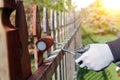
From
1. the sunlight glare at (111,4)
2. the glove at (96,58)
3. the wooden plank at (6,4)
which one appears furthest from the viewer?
the sunlight glare at (111,4)

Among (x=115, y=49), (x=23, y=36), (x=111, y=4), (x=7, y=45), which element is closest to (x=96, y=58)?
(x=115, y=49)

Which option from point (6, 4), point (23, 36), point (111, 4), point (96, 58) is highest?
point (6, 4)

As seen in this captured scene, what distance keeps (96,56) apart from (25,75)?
47 centimetres

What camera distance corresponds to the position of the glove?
2.12m

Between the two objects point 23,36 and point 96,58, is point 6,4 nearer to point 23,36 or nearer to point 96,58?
point 23,36

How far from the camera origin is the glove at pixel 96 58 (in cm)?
212

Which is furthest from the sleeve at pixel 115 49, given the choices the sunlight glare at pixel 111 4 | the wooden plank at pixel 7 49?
the sunlight glare at pixel 111 4

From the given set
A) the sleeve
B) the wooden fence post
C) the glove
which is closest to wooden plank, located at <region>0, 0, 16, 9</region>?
the wooden fence post

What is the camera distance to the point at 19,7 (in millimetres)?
1777

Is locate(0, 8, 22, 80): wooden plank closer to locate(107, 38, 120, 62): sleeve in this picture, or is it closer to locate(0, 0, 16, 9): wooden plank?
locate(0, 0, 16, 9): wooden plank

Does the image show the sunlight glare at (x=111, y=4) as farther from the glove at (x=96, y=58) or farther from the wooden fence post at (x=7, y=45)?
the wooden fence post at (x=7, y=45)

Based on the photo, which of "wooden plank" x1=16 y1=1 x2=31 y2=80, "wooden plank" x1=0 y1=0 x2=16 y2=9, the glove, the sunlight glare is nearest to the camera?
"wooden plank" x1=0 y1=0 x2=16 y2=9

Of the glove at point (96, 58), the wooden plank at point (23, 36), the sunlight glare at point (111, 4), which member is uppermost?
the wooden plank at point (23, 36)

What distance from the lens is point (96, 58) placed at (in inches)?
84.0
